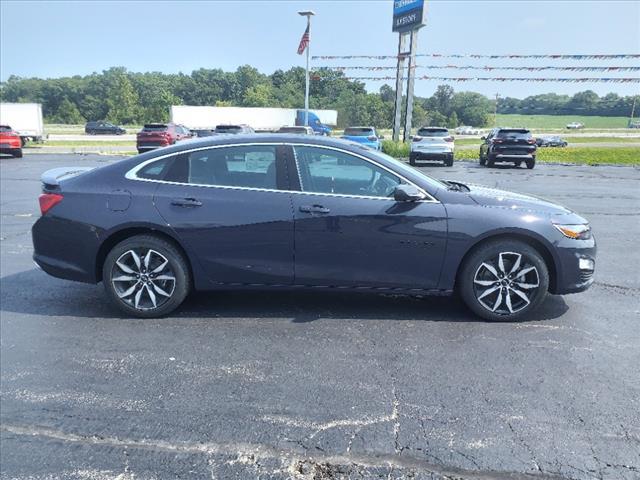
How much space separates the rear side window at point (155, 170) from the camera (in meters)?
4.64

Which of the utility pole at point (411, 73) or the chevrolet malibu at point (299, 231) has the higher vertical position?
the utility pole at point (411, 73)

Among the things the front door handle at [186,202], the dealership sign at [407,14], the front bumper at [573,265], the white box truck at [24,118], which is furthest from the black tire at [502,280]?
the white box truck at [24,118]

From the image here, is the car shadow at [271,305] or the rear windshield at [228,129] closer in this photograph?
the car shadow at [271,305]

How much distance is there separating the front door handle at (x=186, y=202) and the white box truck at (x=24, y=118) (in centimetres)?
4058

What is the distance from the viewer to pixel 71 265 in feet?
15.3

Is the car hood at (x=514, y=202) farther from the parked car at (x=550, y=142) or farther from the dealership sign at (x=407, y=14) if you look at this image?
the parked car at (x=550, y=142)

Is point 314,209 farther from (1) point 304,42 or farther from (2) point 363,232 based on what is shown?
(1) point 304,42

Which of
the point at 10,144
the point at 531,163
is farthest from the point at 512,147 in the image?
the point at 10,144

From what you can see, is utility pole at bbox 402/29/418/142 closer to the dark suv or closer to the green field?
the dark suv

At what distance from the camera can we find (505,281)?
4.50 meters

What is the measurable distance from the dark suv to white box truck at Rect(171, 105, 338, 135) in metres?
26.2

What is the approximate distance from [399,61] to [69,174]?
2800cm

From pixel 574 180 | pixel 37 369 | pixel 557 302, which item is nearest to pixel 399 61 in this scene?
pixel 574 180

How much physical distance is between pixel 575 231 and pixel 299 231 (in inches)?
91.3
